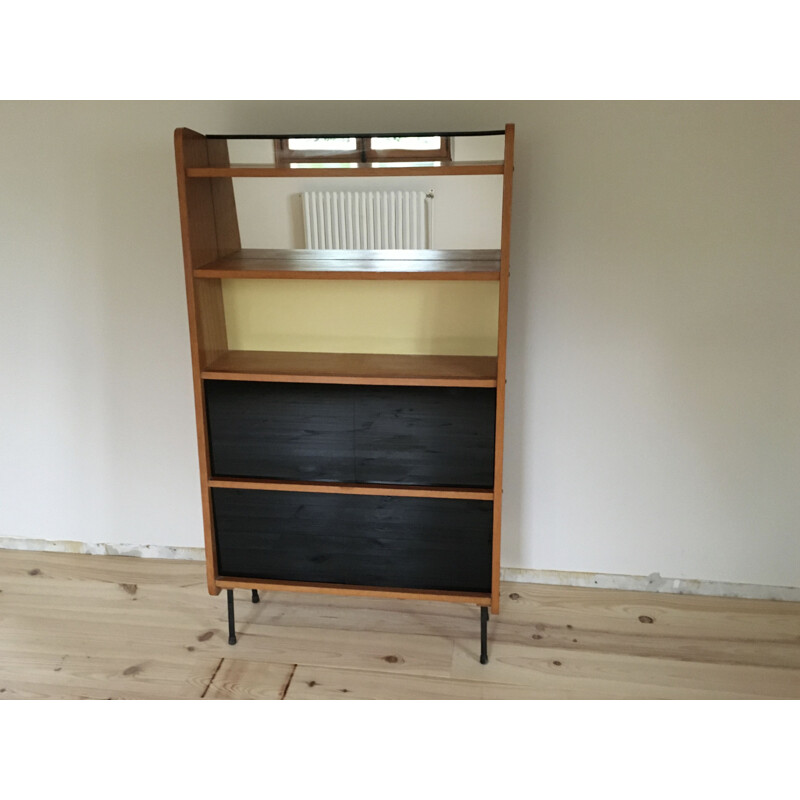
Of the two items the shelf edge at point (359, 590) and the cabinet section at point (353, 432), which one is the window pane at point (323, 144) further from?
the shelf edge at point (359, 590)

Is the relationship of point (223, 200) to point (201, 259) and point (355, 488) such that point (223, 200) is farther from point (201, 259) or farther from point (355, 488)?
point (355, 488)

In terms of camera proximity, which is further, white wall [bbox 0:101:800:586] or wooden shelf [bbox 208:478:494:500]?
white wall [bbox 0:101:800:586]

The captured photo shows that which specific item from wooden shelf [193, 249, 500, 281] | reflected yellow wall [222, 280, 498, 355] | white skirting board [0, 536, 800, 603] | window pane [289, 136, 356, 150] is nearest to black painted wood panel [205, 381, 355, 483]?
reflected yellow wall [222, 280, 498, 355]

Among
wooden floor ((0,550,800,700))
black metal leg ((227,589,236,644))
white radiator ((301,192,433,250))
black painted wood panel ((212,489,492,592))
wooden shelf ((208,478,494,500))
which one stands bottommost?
wooden floor ((0,550,800,700))

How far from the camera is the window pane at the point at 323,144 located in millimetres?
2014

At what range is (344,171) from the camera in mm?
1986

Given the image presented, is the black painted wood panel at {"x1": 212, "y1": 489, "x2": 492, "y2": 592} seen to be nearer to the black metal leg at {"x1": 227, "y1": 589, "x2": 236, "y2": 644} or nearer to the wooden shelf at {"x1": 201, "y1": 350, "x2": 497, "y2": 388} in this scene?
the black metal leg at {"x1": 227, "y1": 589, "x2": 236, "y2": 644}

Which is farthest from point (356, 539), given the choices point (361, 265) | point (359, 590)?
point (361, 265)

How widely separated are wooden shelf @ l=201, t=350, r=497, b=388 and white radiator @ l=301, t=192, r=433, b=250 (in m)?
0.33

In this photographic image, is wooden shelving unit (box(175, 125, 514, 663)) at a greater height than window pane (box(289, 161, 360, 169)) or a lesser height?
lesser

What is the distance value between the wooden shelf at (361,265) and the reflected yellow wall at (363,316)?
9cm

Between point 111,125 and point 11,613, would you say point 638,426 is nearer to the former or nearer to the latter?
point 111,125

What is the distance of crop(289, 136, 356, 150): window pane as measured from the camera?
2014 mm

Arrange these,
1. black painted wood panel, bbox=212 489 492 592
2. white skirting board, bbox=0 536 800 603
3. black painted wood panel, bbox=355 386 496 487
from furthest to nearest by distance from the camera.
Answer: white skirting board, bbox=0 536 800 603
black painted wood panel, bbox=212 489 492 592
black painted wood panel, bbox=355 386 496 487
